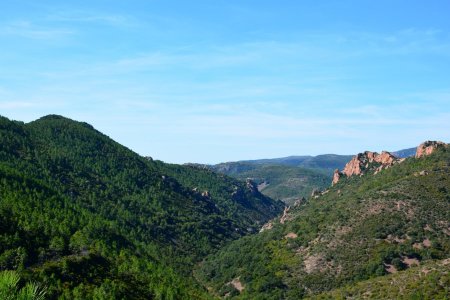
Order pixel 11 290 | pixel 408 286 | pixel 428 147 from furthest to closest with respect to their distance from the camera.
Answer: pixel 428 147
pixel 408 286
pixel 11 290

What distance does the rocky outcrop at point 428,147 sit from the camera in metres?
180

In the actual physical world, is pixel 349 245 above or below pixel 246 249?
above

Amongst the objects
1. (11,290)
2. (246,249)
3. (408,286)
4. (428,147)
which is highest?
(428,147)

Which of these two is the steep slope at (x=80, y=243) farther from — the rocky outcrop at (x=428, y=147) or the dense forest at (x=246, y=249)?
the rocky outcrop at (x=428, y=147)

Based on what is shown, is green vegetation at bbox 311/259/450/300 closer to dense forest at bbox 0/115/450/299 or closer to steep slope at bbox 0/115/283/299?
dense forest at bbox 0/115/450/299

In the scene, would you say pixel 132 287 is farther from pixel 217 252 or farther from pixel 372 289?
pixel 217 252

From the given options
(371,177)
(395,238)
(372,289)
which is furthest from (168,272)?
(371,177)

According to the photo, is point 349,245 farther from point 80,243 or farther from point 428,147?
point 428,147

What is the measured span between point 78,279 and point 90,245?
A: 23.1 metres

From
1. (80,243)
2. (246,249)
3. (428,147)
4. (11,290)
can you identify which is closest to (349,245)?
(246,249)

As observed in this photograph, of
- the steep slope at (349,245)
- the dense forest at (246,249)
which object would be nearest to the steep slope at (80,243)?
the dense forest at (246,249)

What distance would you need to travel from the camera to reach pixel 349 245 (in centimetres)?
12556

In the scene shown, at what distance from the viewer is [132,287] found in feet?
310

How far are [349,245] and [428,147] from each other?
273ft
